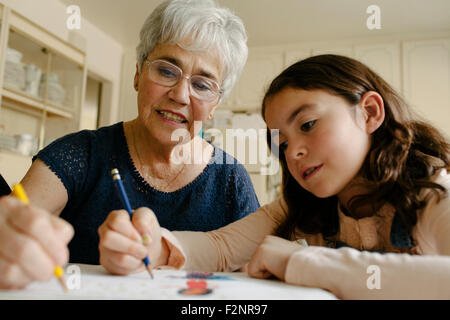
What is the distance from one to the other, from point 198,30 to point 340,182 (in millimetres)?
571

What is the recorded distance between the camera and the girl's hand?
1.75 ft

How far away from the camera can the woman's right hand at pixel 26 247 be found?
1.24 ft

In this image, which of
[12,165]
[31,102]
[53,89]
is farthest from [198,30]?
[53,89]

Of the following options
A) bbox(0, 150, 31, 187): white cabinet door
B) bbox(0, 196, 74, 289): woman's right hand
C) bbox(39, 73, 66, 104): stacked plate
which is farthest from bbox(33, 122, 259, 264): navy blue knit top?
bbox(39, 73, 66, 104): stacked plate

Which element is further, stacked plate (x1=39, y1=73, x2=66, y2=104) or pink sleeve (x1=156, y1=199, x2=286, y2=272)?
stacked plate (x1=39, y1=73, x2=66, y2=104)

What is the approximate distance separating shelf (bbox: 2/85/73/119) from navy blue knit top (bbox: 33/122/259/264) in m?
1.91

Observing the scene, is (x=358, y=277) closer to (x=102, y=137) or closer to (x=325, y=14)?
(x=102, y=137)

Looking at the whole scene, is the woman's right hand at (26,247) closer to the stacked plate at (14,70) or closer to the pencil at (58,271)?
the pencil at (58,271)

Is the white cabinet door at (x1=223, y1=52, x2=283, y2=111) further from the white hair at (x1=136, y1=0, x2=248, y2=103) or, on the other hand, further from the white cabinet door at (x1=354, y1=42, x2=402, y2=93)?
the white hair at (x1=136, y1=0, x2=248, y2=103)

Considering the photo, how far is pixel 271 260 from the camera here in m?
0.54

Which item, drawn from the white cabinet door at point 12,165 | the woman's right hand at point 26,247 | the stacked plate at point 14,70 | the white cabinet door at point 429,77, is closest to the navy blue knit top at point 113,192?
the woman's right hand at point 26,247

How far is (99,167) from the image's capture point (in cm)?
104
